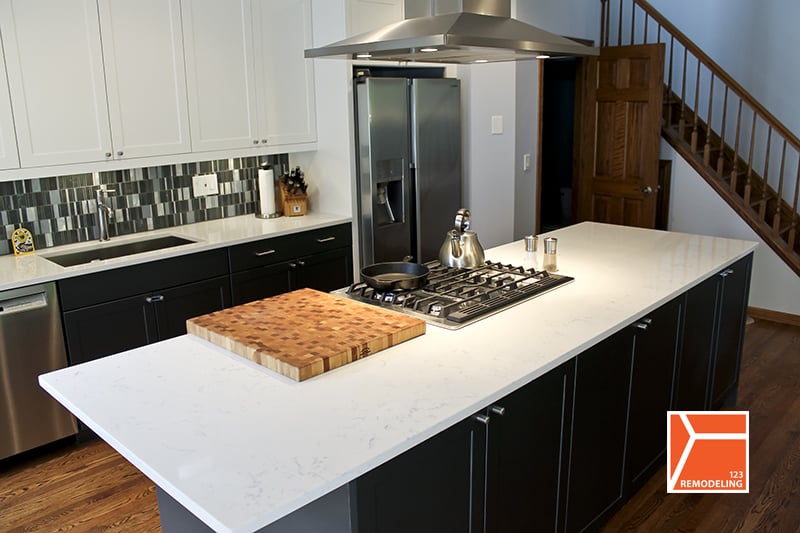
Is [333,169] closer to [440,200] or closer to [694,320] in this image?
[440,200]

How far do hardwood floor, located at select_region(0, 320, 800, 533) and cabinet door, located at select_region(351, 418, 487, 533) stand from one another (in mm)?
1118

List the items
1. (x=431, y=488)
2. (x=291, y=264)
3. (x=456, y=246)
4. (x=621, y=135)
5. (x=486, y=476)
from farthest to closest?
(x=621, y=135) < (x=291, y=264) < (x=456, y=246) < (x=486, y=476) < (x=431, y=488)

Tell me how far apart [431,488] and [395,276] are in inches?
44.9

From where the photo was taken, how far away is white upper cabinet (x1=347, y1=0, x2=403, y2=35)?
408cm

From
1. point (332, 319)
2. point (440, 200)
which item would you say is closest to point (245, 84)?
point (440, 200)

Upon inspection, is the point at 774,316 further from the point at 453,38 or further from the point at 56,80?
the point at 56,80

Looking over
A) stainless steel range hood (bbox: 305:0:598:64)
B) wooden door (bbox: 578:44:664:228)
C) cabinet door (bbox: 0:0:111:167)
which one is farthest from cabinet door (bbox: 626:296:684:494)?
wooden door (bbox: 578:44:664:228)

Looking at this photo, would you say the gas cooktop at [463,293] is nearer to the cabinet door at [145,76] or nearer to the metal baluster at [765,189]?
the cabinet door at [145,76]

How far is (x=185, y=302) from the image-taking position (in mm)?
3535

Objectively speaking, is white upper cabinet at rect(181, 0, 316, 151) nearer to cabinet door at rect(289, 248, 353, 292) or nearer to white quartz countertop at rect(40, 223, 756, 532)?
cabinet door at rect(289, 248, 353, 292)

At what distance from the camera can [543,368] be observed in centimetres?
193

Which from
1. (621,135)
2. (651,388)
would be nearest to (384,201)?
(651,388)

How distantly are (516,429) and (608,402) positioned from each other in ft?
2.02

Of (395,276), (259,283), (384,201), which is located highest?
(384,201)
